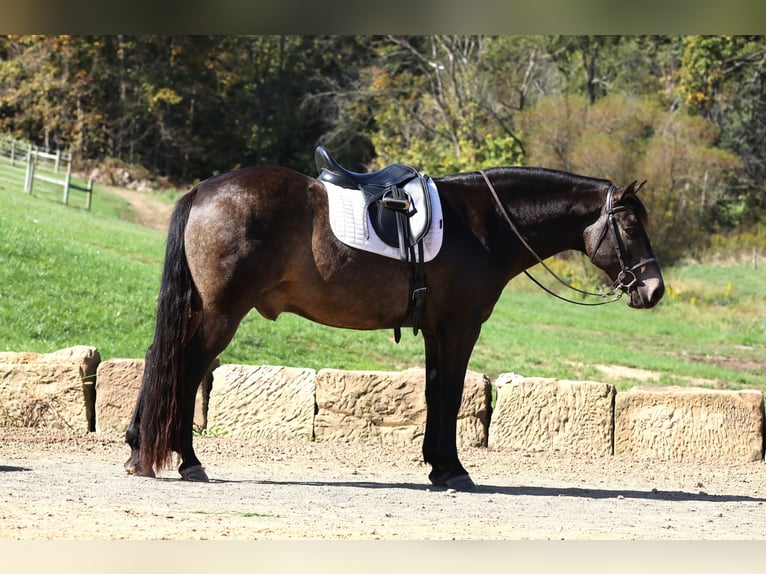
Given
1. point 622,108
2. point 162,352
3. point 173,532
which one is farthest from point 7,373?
point 622,108

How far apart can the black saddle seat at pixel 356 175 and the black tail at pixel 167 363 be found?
1081 mm

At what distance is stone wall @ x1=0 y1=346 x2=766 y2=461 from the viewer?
368 inches

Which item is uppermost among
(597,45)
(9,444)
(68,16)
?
(597,45)

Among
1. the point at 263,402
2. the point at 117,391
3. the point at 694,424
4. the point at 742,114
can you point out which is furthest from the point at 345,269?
the point at 742,114

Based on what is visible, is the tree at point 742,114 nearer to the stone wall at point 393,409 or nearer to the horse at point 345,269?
the stone wall at point 393,409

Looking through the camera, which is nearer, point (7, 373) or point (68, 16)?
point (68, 16)

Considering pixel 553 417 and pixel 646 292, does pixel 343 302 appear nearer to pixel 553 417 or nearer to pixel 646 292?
pixel 646 292

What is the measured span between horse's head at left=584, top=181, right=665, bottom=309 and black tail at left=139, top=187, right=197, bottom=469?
9.87 ft

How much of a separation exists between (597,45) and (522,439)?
28145mm

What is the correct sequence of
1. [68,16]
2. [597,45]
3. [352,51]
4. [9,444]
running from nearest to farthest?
[68,16] → [9,444] → [597,45] → [352,51]

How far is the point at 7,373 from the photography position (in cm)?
944

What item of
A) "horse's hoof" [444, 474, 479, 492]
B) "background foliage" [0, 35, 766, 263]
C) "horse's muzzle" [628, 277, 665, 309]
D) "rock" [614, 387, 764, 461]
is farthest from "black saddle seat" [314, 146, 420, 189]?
"background foliage" [0, 35, 766, 263]

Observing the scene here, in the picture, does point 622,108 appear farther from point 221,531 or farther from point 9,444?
point 221,531

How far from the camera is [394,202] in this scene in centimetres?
751
